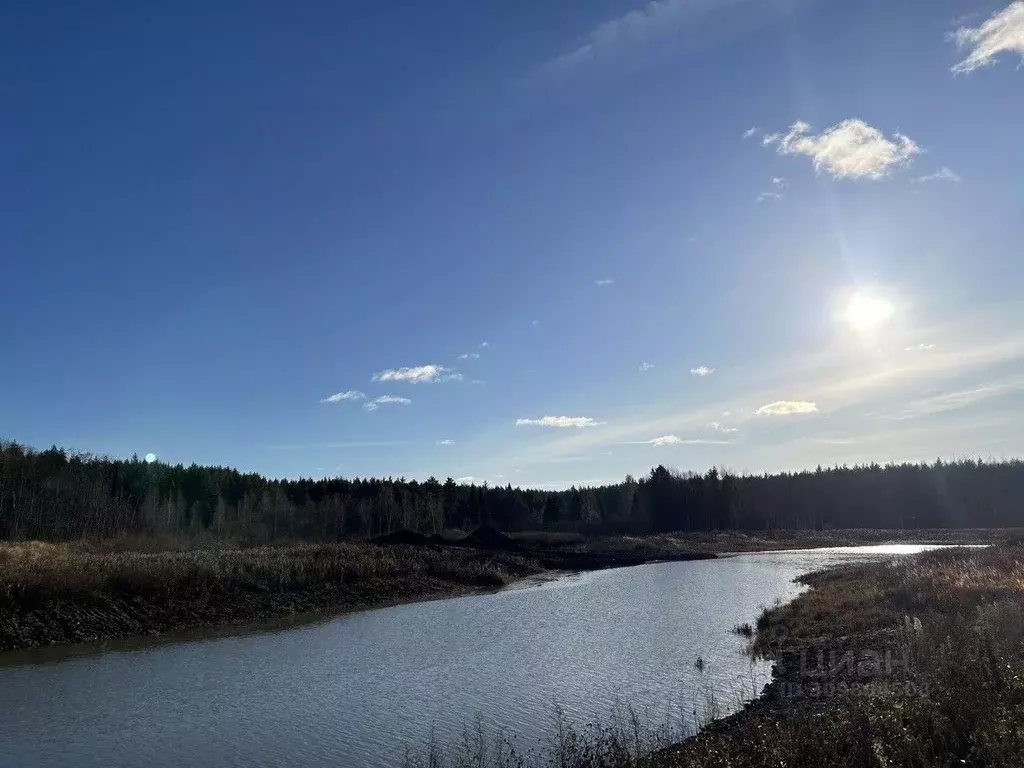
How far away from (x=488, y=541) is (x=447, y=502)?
54.7 metres

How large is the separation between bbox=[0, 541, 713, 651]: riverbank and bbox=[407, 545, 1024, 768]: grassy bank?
2566cm

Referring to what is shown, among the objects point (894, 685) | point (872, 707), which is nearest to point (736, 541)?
point (894, 685)

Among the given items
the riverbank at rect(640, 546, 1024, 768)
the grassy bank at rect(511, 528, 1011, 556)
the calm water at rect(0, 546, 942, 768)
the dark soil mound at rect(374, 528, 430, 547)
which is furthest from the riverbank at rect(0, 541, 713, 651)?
the grassy bank at rect(511, 528, 1011, 556)

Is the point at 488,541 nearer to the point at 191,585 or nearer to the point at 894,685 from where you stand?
the point at 191,585

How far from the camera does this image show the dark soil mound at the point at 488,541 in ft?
289

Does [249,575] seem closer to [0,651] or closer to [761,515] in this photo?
[0,651]

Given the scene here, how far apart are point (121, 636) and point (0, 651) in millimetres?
5070

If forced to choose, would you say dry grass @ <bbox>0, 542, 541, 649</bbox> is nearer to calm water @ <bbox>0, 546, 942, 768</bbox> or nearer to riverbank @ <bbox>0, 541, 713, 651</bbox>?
riverbank @ <bbox>0, 541, 713, 651</bbox>

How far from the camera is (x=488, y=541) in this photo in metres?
91.8

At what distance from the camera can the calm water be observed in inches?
648

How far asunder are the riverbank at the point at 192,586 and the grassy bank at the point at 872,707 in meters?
25.7

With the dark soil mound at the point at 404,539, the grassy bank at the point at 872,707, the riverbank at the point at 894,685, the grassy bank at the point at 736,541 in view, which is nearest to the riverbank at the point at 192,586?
the dark soil mound at the point at 404,539

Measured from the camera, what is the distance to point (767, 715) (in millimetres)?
15250

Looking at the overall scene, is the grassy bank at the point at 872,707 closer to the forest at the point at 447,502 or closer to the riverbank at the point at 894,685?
the riverbank at the point at 894,685
